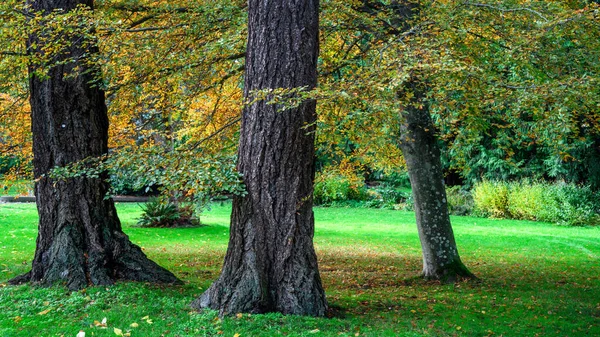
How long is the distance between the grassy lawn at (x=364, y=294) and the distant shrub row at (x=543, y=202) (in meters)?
4.43

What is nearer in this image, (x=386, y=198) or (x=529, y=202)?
(x=529, y=202)

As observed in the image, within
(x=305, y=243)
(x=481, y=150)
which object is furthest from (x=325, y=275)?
(x=481, y=150)

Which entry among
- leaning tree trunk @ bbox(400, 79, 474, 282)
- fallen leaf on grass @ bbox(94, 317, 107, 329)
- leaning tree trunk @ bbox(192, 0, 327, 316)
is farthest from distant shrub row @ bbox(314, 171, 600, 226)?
fallen leaf on grass @ bbox(94, 317, 107, 329)

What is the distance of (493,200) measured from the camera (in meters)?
23.5

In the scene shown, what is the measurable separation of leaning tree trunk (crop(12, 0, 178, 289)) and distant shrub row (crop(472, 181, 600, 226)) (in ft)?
57.7

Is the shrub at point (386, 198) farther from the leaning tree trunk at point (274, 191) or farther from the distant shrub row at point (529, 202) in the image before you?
the leaning tree trunk at point (274, 191)

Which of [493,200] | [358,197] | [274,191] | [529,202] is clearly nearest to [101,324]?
[274,191]

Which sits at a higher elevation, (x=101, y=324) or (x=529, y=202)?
(x=529, y=202)

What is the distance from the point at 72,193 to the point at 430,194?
5.61m

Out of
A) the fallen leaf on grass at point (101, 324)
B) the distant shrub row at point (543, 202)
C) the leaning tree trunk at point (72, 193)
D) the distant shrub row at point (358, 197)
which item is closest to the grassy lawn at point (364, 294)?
the fallen leaf on grass at point (101, 324)

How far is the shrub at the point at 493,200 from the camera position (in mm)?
23328

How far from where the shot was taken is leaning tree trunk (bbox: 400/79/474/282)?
32.7 ft

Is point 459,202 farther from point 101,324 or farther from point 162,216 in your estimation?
point 101,324

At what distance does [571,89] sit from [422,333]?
2.94 meters
